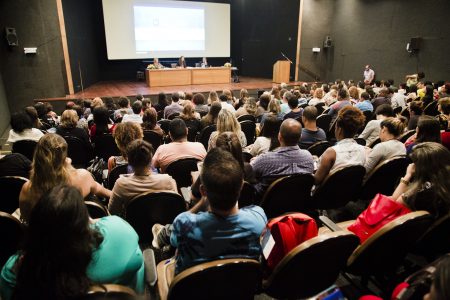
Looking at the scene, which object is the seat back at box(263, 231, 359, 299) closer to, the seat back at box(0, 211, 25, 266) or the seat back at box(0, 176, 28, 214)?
the seat back at box(0, 211, 25, 266)

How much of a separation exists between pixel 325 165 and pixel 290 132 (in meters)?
0.48

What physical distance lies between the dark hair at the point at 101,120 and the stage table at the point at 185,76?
23.4 ft

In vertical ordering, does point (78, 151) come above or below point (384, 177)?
below

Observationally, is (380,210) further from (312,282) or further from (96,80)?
(96,80)

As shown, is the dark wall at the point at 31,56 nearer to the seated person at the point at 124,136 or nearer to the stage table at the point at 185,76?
the stage table at the point at 185,76

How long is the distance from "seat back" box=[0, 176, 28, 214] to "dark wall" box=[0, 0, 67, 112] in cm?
716

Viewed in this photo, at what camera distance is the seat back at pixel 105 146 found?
13.6 ft

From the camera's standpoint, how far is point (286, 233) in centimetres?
167

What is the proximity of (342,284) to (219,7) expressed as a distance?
13440 millimetres

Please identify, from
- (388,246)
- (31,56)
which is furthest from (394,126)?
(31,56)

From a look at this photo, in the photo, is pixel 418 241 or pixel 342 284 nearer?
pixel 418 241

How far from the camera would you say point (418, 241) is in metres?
2.02

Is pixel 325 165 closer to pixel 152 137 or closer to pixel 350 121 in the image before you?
pixel 350 121

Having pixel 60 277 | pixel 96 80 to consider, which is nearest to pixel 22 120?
pixel 60 277
